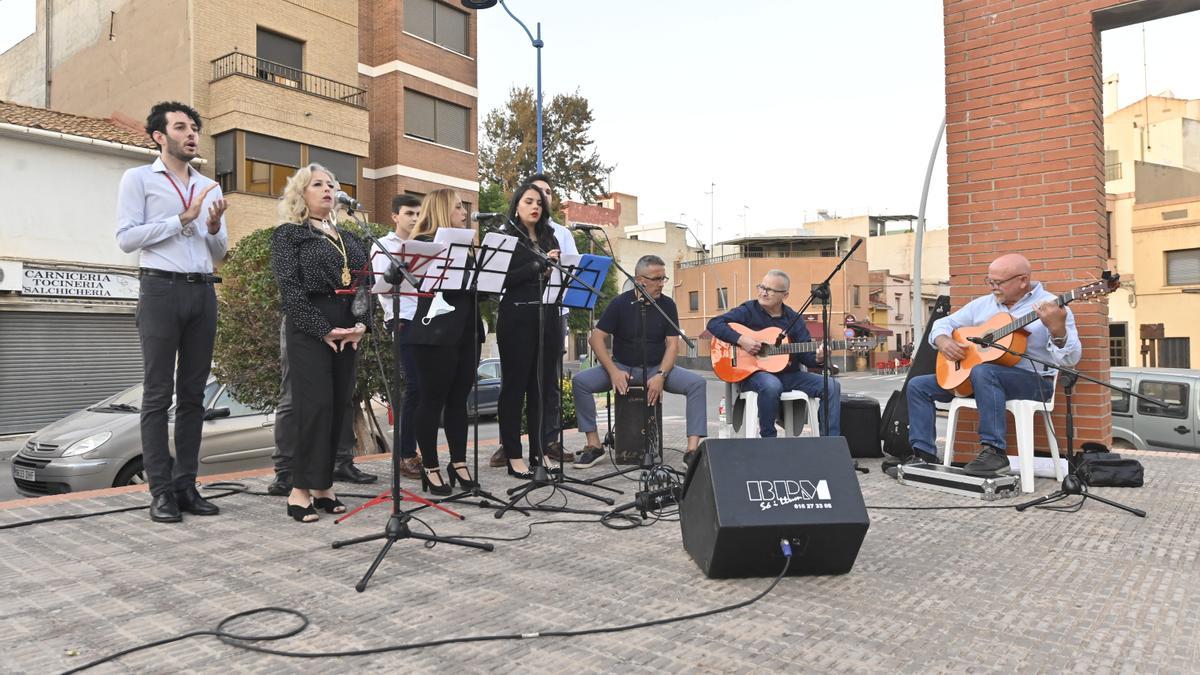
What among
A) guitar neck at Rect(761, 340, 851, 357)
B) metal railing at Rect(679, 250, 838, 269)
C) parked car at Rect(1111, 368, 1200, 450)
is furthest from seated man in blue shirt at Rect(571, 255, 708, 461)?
metal railing at Rect(679, 250, 838, 269)

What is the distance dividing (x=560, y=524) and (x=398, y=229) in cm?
271

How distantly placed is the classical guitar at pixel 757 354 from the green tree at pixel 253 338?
10.6 feet

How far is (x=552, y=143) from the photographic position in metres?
37.8

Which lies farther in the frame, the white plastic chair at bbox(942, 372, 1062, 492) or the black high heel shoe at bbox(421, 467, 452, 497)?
the white plastic chair at bbox(942, 372, 1062, 492)

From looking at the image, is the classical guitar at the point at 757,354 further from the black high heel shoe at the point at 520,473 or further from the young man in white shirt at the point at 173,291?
the young man in white shirt at the point at 173,291

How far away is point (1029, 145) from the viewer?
5.80 metres

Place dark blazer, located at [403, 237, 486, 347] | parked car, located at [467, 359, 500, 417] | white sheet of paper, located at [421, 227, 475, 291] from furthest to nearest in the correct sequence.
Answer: parked car, located at [467, 359, 500, 417], dark blazer, located at [403, 237, 486, 347], white sheet of paper, located at [421, 227, 475, 291]

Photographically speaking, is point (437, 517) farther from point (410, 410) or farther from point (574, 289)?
point (574, 289)

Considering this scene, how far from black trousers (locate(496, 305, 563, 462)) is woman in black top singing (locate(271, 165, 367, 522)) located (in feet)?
4.20

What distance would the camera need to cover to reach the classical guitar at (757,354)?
632 centimetres

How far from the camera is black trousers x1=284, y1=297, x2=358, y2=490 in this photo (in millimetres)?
4266

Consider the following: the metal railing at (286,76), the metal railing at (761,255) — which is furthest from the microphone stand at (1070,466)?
the metal railing at (761,255)

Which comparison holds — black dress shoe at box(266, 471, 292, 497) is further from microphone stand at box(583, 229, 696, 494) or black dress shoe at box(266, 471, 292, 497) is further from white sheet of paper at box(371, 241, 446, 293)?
microphone stand at box(583, 229, 696, 494)

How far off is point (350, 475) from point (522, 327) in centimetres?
162
